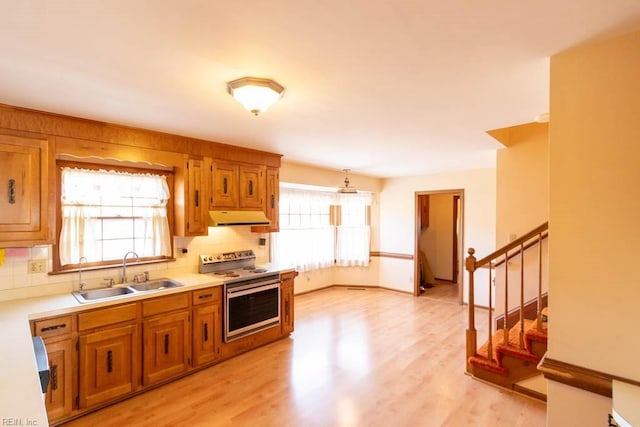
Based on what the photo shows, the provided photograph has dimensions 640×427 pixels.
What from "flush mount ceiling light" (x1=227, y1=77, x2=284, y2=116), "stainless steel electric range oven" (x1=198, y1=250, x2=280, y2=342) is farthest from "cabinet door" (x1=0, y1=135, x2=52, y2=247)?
"flush mount ceiling light" (x1=227, y1=77, x2=284, y2=116)

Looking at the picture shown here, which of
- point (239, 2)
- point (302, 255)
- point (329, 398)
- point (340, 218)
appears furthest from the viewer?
point (340, 218)

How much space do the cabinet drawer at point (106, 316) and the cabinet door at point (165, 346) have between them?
0.52ft

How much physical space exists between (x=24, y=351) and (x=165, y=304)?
1271mm

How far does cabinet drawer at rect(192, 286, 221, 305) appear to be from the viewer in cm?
307

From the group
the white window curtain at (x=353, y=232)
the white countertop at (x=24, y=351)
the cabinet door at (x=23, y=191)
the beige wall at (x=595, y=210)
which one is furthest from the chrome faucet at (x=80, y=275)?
the white window curtain at (x=353, y=232)

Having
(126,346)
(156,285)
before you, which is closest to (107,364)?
(126,346)

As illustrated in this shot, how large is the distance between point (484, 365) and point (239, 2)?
3.33m

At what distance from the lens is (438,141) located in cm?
341

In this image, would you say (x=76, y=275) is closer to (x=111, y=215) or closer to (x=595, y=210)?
(x=111, y=215)

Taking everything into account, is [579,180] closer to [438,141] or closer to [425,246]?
[438,141]

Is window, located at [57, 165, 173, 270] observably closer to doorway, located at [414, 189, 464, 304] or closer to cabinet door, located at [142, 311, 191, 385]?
cabinet door, located at [142, 311, 191, 385]

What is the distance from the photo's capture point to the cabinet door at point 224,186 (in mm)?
3551

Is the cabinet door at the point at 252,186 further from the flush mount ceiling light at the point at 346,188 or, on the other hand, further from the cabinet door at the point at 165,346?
the flush mount ceiling light at the point at 346,188

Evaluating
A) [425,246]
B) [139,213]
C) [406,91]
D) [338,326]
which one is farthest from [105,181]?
[425,246]
